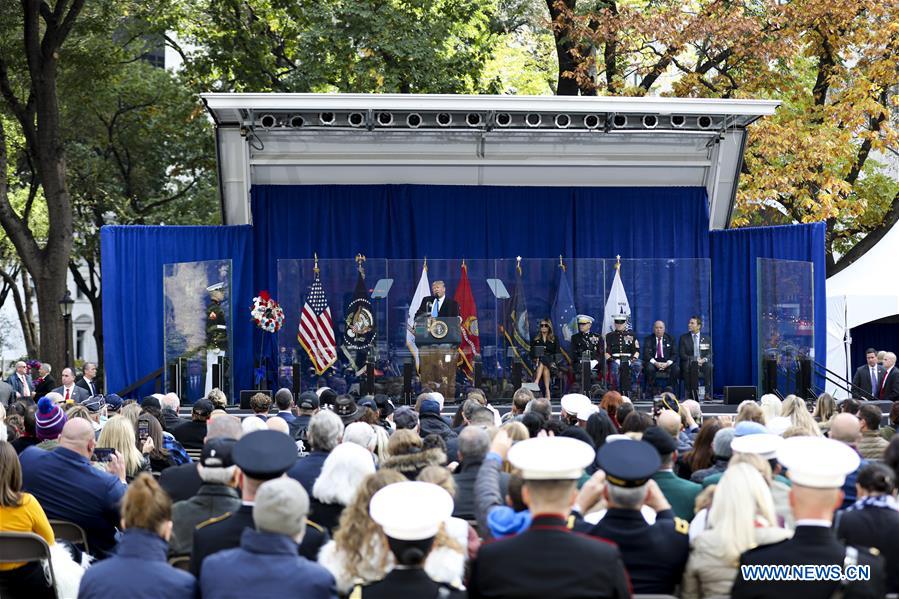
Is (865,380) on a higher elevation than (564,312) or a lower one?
lower

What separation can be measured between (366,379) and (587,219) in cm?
485

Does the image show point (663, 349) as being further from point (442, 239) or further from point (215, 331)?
point (215, 331)

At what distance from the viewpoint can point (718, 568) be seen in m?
4.18

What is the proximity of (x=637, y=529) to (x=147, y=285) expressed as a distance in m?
15.2

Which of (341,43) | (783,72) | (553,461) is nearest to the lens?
(553,461)

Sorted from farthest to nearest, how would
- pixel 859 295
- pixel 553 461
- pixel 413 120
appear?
pixel 859 295
pixel 413 120
pixel 553 461

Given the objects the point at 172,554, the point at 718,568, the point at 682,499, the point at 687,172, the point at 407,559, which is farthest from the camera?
the point at 687,172

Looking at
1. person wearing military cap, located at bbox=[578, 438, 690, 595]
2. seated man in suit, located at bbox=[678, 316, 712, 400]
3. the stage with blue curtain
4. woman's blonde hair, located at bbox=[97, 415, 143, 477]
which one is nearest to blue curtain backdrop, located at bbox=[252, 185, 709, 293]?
the stage with blue curtain

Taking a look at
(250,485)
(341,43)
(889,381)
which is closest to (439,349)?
(889,381)

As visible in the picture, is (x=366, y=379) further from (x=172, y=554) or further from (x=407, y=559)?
(x=407, y=559)

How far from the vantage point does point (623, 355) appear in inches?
674

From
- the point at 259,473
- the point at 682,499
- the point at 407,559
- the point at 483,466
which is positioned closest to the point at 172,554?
the point at 259,473

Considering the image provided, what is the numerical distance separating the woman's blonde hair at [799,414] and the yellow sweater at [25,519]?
4.04 meters

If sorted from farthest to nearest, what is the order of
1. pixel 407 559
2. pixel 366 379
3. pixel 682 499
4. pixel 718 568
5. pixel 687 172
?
1. pixel 687 172
2. pixel 366 379
3. pixel 682 499
4. pixel 718 568
5. pixel 407 559
